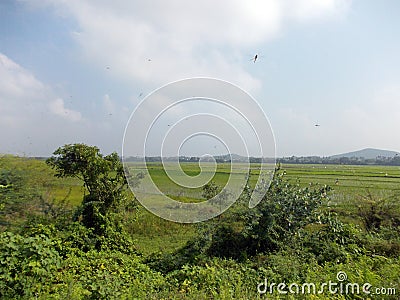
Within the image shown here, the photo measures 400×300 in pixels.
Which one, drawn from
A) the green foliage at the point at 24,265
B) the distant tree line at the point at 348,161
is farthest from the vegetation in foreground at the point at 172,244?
the distant tree line at the point at 348,161

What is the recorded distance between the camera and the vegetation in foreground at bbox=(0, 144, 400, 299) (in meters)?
3.50

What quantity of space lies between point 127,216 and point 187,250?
1957mm

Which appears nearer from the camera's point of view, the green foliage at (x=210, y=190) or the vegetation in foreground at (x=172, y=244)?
the vegetation in foreground at (x=172, y=244)

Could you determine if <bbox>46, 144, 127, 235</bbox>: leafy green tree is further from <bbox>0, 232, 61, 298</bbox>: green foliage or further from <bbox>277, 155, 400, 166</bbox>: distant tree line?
<bbox>277, 155, 400, 166</bbox>: distant tree line

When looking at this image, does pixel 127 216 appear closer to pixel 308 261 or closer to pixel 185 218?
pixel 185 218

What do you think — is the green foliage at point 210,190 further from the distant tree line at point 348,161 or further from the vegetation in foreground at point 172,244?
the distant tree line at point 348,161

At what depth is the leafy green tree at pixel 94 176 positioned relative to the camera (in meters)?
6.54

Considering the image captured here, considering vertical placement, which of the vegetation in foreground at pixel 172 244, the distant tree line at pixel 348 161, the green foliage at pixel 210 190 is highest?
the distant tree line at pixel 348 161

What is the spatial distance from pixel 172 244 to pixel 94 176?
296cm

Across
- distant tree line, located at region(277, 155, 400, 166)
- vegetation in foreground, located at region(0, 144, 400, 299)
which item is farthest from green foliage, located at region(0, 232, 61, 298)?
distant tree line, located at region(277, 155, 400, 166)

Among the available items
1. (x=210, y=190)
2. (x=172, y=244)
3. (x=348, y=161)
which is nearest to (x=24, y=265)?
(x=210, y=190)

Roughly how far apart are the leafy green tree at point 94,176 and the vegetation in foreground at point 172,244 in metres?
0.02

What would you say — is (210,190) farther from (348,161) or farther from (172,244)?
(348,161)

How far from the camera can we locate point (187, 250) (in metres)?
5.81
